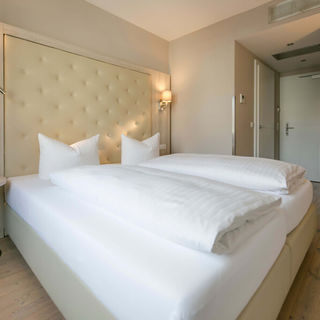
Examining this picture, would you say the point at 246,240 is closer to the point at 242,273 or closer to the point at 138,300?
the point at 242,273

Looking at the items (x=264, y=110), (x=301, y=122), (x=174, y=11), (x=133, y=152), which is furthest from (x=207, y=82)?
(x=301, y=122)

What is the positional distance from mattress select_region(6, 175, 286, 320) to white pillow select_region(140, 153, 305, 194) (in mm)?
373

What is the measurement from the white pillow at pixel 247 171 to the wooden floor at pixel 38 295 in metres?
0.60

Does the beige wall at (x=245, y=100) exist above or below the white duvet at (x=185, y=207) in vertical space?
above

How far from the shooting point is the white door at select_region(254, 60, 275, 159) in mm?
3564

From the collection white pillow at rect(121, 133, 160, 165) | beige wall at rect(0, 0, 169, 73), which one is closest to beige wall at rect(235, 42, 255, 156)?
beige wall at rect(0, 0, 169, 73)

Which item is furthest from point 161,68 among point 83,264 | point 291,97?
point 83,264

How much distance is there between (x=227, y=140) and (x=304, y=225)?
182cm

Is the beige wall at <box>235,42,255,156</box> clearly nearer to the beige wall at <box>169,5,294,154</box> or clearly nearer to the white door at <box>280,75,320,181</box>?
the beige wall at <box>169,5,294,154</box>

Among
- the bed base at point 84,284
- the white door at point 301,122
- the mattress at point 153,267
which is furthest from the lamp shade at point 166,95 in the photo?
the white door at point 301,122

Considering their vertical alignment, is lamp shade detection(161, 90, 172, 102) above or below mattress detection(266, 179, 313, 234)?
above

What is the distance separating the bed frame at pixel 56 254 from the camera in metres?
0.82

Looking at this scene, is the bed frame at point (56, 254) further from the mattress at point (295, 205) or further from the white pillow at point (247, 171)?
the white pillow at point (247, 171)

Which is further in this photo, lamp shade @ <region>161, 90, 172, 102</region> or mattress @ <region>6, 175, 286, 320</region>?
lamp shade @ <region>161, 90, 172, 102</region>
